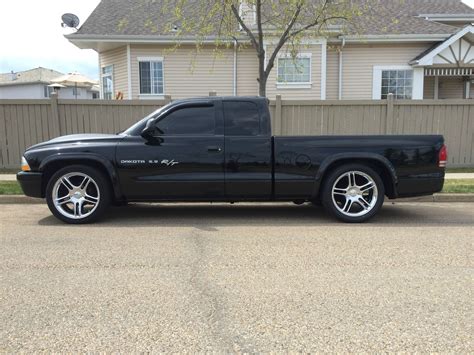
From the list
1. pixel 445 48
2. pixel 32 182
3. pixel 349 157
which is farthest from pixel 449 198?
pixel 445 48

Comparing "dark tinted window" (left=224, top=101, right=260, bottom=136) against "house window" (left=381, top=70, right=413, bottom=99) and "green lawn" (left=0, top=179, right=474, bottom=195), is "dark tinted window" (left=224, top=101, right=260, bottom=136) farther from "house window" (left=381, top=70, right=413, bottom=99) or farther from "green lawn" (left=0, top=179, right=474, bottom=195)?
"house window" (left=381, top=70, right=413, bottom=99)

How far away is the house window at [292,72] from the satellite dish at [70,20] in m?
8.62

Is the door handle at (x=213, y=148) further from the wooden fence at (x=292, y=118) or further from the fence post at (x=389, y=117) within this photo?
the fence post at (x=389, y=117)

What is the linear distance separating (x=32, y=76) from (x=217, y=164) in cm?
5061

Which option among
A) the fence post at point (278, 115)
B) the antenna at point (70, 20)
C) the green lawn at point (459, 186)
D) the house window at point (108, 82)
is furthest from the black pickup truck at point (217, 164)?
the antenna at point (70, 20)

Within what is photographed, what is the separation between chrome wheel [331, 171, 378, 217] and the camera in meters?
6.69

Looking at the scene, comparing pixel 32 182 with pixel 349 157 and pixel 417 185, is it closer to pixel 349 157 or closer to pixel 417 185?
pixel 349 157

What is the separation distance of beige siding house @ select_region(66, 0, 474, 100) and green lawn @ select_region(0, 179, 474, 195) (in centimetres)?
823

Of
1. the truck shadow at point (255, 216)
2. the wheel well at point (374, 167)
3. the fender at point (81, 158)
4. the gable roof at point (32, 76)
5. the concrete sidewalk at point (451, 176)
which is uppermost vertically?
the gable roof at point (32, 76)

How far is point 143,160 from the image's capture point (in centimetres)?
646

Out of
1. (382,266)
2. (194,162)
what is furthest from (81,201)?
(382,266)

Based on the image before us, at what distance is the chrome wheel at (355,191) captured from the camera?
669 centimetres

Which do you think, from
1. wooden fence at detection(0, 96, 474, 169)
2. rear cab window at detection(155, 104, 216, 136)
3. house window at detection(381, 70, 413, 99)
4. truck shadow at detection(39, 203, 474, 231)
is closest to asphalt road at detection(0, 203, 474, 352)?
truck shadow at detection(39, 203, 474, 231)

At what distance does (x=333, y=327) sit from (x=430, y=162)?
14.3 feet
